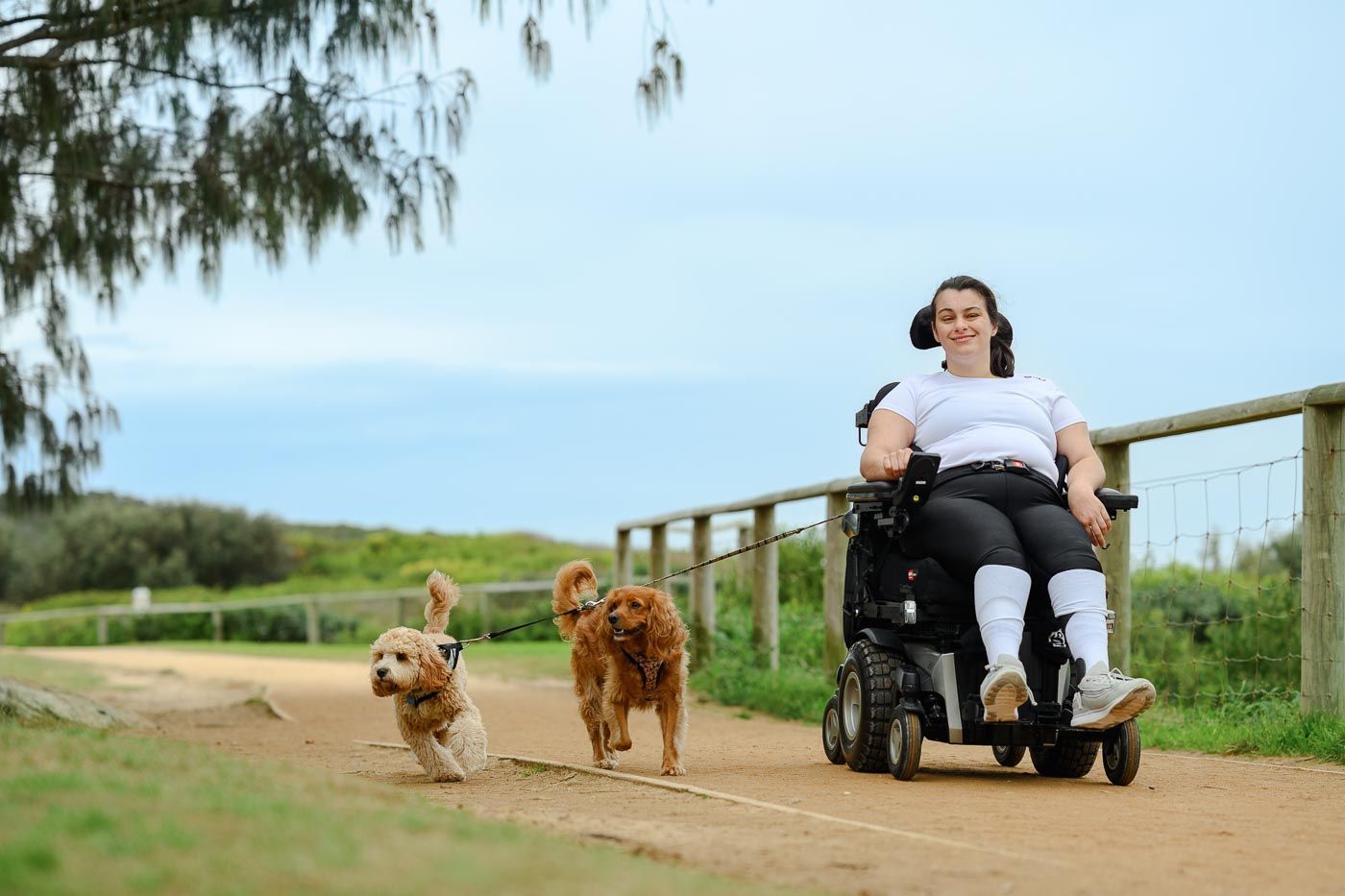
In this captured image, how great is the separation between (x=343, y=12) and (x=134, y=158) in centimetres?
204

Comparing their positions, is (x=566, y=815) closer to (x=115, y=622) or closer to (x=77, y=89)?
(x=77, y=89)

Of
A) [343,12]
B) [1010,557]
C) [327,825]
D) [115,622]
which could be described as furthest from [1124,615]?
[115,622]

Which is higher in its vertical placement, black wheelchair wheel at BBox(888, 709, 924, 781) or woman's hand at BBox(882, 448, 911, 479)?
woman's hand at BBox(882, 448, 911, 479)

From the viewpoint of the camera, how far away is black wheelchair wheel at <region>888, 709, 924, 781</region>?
224 inches

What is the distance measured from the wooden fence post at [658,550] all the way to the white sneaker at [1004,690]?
831 centimetres

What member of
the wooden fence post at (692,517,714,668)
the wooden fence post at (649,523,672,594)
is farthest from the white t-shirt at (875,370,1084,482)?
the wooden fence post at (649,523,672,594)

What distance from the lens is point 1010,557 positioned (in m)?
5.50

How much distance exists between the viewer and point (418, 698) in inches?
239

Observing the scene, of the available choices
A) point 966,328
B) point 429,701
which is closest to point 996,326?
point 966,328

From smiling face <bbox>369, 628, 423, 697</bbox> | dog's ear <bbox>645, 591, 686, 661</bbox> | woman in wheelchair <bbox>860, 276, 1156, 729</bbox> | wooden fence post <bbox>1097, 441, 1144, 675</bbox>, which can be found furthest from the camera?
wooden fence post <bbox>1097, 441, 1144, 675</bbox>

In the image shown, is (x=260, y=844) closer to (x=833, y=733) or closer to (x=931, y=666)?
(x=931, y=666)

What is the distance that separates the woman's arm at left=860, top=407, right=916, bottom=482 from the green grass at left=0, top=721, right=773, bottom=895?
7.54 ft

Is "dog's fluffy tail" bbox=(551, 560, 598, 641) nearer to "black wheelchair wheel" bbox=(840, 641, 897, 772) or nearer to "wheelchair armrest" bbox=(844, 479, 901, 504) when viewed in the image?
"black wheelchair wheel" bbox=(840, 641, 897, 772)

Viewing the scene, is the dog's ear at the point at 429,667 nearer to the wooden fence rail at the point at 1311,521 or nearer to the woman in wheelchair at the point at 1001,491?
the woman in wheelchair at the point at 1001,491
